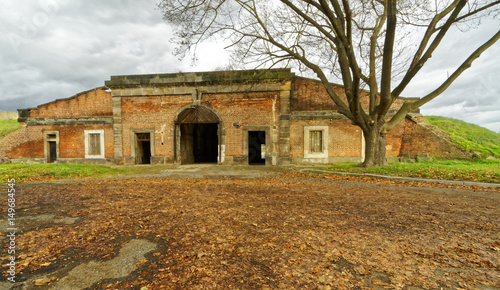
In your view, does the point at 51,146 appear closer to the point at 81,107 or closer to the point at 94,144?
the point at 94,144

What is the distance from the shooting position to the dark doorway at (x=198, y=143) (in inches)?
698

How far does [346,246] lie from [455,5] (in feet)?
38.8

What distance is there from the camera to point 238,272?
226 centimetres

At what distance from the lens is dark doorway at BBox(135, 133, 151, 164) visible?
55.1ft

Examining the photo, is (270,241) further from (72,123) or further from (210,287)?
(72,123)

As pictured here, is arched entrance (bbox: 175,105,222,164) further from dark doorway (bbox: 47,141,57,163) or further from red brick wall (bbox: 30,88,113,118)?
dark doorway (bbox: 47,141,57,163)

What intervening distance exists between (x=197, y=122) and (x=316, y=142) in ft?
29.3

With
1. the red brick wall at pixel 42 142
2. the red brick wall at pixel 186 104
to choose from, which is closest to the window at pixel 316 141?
the red brick wall at pixel 186 104

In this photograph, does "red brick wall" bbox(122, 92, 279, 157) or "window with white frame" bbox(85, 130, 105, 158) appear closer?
"red brick wall" bbox(122, 92, 279, 157)

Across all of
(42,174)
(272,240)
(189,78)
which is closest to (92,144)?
(42,174)

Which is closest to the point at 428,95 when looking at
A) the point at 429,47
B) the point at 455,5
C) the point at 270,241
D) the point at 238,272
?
the point at 429,47

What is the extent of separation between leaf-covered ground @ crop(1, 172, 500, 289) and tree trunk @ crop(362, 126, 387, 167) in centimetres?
541

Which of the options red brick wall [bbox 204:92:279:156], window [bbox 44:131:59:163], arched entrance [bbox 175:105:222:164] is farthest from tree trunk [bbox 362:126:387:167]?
window [bbox 44:131:59:163]

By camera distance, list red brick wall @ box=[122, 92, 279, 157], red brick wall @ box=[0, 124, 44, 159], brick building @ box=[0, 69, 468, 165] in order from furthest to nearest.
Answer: red brick wall @ box=[0, 124, 44, 159] → red brick wall @ box=[122, 92, 279, 157] → brick building @ box=[0, 69, 468, 165]
